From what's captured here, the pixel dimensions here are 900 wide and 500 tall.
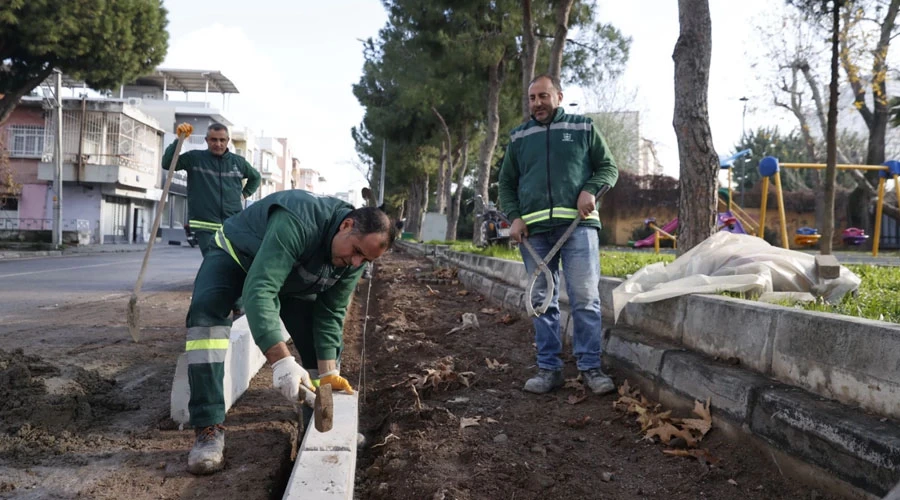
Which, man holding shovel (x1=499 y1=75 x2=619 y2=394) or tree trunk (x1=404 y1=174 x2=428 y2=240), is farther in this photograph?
tree trunk (x1=404 y1=174 x2=428 y2=240)

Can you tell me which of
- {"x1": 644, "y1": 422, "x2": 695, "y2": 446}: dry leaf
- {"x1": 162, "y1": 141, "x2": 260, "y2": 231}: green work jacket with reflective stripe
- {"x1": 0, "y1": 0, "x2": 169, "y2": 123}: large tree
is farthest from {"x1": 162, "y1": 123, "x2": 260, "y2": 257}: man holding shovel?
{"x1": 0, "y1": 0, "x2": 169, "y2": 123}: large tree

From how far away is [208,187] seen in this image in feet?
19.7

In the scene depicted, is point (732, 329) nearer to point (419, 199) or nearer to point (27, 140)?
point (27, 140)

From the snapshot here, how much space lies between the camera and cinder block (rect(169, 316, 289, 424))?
3.41m

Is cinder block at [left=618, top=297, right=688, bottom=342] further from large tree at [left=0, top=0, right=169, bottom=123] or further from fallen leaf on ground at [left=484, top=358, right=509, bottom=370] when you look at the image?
large tree at [left=0, top=0, right=169, bottom=123]

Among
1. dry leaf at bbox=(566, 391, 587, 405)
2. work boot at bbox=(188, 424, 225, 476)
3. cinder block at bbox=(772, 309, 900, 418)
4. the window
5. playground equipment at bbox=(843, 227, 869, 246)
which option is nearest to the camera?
cinder block at bbox=(772, 309, 900, 418)

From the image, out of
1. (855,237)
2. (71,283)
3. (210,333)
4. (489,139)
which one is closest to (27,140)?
(489,139)

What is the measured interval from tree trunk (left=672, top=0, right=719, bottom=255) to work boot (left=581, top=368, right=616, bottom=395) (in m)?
2.18

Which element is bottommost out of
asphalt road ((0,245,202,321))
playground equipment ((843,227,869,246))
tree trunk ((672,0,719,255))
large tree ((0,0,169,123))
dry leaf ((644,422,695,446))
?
asphalt road ((0,245,202,321))

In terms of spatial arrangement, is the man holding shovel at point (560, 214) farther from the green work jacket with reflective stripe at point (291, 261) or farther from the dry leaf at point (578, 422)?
the green work jacket with reflective stripe at point (291, 261)

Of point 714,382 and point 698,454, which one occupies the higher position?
point 714,382

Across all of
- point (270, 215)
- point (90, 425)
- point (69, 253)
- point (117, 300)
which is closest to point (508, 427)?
point (270, 215)

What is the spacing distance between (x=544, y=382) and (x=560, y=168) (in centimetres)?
128

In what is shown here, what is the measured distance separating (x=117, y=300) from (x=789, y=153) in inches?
1703
